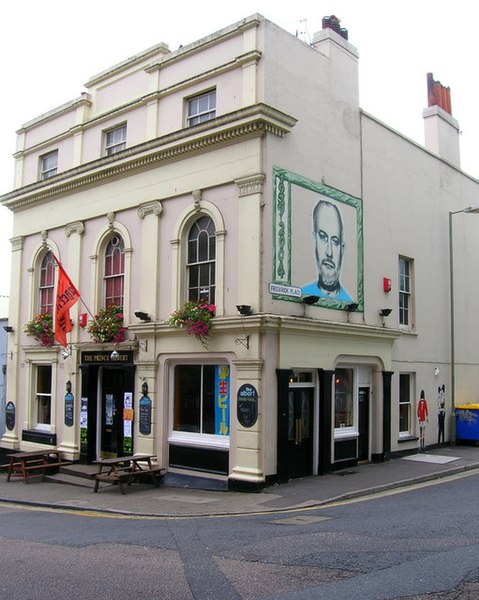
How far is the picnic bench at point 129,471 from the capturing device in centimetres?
1488

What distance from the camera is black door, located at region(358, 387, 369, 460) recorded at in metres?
17.5

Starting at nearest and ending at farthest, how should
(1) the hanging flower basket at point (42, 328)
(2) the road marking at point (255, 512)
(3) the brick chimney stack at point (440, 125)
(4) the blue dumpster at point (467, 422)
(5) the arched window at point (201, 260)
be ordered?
(2) the road marking at point (255, 512) → (5) the arched window at point (201, 260) → (1) the hanging flower basket at point (42, 328) → (4) the blue dumpster at point (467, 422) → (3) the brick chimney stack at point (440, 125)

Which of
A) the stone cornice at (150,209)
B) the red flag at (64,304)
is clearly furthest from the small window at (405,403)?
the red flag at (64,304)

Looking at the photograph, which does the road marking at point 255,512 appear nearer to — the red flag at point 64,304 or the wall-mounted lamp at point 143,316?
the red flag at point 64,304

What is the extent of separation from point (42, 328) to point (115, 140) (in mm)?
6166

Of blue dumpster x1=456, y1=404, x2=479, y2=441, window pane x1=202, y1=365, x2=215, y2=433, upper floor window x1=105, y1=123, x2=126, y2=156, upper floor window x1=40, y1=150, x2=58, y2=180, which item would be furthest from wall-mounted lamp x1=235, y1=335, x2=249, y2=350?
upper floor window x1=40, y1=150, x2=58, y2=180

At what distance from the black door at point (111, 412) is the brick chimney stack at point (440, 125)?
12.9m

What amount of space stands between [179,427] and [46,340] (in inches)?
244

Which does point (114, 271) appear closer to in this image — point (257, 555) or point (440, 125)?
point (257, 555)

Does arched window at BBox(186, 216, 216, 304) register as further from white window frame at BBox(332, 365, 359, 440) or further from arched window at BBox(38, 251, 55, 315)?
arched window at BBox(38, 251, 55, 315)

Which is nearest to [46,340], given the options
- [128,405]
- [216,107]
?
[128,405]

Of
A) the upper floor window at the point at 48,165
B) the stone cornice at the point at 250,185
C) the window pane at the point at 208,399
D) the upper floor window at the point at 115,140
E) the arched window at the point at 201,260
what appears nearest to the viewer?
the stone cornice at the point at 250,185

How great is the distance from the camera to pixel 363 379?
17688 millimetres

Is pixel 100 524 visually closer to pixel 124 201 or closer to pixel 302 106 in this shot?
pixel 124 201
